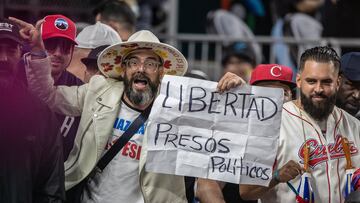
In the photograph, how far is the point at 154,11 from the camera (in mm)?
14312

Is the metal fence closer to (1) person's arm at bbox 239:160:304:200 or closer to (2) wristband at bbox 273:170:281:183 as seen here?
(1) person's arm at bbox 239:160:304:200

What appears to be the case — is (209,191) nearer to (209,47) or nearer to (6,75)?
(6,75)

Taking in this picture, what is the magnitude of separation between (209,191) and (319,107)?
1.01 metres

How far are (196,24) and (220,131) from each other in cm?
779

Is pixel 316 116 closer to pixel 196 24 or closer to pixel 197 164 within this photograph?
pixel 197 164

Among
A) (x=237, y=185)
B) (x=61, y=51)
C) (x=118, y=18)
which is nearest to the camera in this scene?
(x=61, y=51)

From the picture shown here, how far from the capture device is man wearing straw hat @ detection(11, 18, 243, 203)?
717cm

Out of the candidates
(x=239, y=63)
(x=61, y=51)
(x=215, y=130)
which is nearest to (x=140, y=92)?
(x=215, y=130)

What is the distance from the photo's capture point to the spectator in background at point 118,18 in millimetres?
9898

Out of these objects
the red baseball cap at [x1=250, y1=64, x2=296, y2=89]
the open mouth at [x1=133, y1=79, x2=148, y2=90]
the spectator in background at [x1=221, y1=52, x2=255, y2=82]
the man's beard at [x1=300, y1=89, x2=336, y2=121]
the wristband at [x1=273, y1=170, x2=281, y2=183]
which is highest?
the spectator in background at [x1=221, y1=52, x2=255, y2=82]

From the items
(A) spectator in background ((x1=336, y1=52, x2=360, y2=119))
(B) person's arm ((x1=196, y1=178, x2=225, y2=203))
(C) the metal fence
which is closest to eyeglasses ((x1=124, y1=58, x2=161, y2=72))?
(B) person's arm ((x1=196, y1=178, x2=225, y2=203))

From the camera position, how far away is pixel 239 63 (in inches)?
488

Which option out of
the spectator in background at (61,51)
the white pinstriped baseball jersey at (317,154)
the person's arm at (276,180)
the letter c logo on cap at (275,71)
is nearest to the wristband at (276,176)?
the person's arm at (276,180)

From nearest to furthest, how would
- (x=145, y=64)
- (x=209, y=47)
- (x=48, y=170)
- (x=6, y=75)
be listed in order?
(x=6, y=75) < (x=48, y=170) < (x=145, y=64) < (x=209, y=47)
